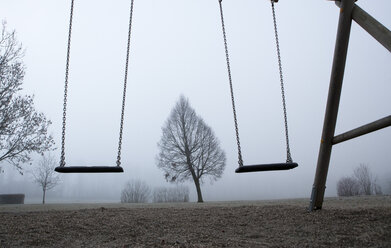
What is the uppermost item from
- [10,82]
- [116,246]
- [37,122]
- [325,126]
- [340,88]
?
[10,82]

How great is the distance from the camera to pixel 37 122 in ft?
53.8

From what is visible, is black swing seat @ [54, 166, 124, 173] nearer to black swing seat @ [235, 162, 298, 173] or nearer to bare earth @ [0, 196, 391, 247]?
bare earth @ [0, 196, 391, 247]

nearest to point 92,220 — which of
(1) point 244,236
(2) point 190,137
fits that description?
(1) point 244,236

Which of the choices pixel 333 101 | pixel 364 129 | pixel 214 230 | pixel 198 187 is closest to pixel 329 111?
pixel 333 101

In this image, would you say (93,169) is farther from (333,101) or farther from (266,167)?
(333,101)

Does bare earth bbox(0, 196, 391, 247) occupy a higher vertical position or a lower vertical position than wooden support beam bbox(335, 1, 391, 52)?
lower

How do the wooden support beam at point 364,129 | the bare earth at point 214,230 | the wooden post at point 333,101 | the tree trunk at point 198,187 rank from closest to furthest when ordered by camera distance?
1. the bare earth at point 214,230
2. the wooden support beam at point 364,129
3. the wooden post at point 333,101
4. the tree trunk at point 198,187

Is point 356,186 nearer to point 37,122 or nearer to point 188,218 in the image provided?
point 188,218

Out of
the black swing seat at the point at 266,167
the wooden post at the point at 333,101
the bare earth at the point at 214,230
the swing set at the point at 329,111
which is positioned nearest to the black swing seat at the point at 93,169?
the swing set at the point at 329,111

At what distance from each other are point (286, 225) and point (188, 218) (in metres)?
2.59

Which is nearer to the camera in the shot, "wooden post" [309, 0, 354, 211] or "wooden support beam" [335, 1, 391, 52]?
"wooden support beam" [335, 1, 391, 52]

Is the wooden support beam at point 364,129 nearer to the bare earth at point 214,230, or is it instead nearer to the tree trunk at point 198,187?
the bare earth at point 214,230

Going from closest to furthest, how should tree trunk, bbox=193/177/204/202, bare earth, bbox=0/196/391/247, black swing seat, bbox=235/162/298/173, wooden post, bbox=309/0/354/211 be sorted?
bare earth, bbox=0/196/391/247 < black swing seat, bbox=235/162/298/173 < wooden post, bbox=309/0/354/211 < tree trunk, bbox=193/177/204/202

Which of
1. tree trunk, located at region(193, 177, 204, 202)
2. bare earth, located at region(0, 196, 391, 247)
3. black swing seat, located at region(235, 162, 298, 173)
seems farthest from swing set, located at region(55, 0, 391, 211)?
tree trunk, located at region(193, 177, 204, 202)
